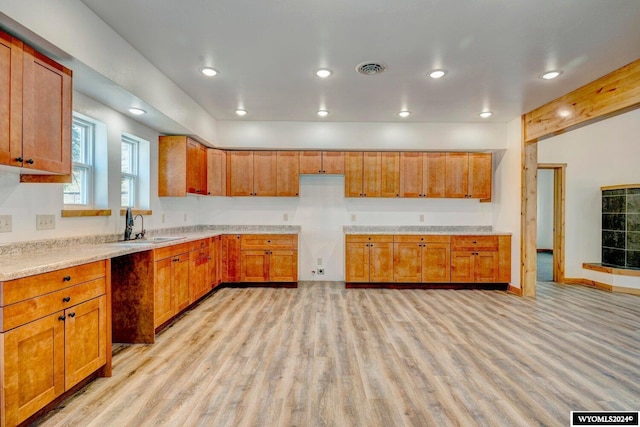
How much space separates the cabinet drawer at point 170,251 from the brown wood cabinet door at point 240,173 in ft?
5.40

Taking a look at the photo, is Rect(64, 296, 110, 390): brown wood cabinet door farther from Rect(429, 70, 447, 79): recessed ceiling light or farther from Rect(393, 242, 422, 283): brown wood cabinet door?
Rect(393, 242, 422, 283): brown wood cabinet door

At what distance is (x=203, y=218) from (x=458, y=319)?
411 centimetres

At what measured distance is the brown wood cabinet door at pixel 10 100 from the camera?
1.77 metres

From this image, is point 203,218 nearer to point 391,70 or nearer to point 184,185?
point 184,185

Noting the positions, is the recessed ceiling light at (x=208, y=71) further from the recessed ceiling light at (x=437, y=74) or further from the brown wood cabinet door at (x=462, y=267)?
the brown wood cabinet door at (x=462, y=267)

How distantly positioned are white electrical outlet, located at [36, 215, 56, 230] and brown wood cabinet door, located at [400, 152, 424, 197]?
431 centimetres

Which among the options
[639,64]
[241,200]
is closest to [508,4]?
[639,64]

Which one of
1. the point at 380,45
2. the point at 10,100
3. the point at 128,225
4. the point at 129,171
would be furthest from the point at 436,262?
the point at 10,100

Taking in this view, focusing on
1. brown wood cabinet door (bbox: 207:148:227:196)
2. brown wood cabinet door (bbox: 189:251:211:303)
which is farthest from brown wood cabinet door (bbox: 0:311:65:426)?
brown wood cabinet door (bbox: 207:148:227:196)

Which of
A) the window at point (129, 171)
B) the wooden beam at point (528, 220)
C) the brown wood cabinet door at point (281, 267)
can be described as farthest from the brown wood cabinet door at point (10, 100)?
the wooden beam at point (528, 220)

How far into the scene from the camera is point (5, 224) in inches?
87.5

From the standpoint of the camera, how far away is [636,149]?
5234 millimetres

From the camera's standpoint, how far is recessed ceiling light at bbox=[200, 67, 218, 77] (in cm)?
316

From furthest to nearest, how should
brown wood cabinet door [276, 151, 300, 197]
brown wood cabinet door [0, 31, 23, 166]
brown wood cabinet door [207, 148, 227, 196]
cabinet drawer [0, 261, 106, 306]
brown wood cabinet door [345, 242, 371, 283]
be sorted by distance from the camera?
brown wood cabinet door [276, 151, 300, 197]
brown wood cabinet door [345, 242, 371, 283]
brown wood cabinet door [207, 148, 227, 196]
brown wood cabinet door [0, 31, 23, 166]
cabinet drawer [0, 261, 106, 306]
